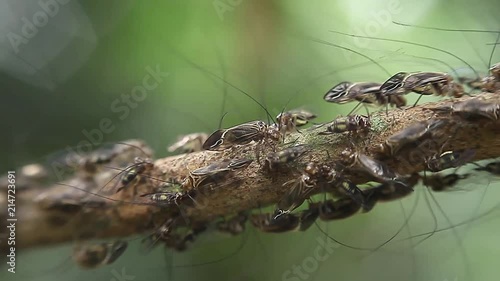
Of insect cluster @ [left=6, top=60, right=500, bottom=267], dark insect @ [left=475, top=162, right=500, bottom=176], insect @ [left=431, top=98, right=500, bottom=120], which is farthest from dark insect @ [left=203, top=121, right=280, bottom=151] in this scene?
dark insect @ [left=475, top=162, right=500, bottom=176]

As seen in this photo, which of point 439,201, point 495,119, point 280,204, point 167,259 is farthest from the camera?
point 439,201

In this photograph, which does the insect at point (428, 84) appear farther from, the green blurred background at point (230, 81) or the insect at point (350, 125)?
the green blurred background at point (230, 81)

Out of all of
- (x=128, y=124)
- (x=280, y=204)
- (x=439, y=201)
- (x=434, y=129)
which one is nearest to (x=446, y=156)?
(x=434, y=129)

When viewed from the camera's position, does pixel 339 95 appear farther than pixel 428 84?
Yes

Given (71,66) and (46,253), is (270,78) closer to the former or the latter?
(71,66)

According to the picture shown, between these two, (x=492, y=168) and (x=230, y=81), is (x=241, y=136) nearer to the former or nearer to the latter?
(x=492, y=168)

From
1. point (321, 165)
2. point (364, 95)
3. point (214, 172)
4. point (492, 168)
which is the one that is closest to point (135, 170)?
point (214, 172)
